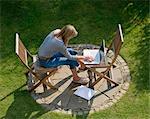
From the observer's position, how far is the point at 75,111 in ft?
26.7

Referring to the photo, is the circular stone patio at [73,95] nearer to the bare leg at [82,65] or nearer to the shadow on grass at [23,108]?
the shadow on grass at [23,108]

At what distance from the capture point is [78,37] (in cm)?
981

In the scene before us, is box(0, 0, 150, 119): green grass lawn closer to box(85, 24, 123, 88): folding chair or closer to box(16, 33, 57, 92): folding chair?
box(16, 33, 57, 92): folding chair

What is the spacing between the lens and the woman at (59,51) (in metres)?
7.91

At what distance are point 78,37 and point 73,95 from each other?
5.98 feet

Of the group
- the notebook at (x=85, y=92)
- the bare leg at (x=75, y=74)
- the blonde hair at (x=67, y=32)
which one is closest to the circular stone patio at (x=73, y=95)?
the notebook at (x=85, y=92)

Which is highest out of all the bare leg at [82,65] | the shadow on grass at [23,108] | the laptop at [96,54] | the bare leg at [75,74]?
the laptop at [96,54]

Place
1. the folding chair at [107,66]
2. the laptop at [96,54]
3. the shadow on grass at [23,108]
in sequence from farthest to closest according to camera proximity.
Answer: the laptop at [96,54], the folding chair at [107,66], the shadow on grass at [23,108]

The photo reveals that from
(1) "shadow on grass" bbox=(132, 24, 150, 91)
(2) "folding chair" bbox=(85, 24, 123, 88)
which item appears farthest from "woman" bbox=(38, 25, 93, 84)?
(1) "shadow on grass" bbox=(132, 24, 150, 91)

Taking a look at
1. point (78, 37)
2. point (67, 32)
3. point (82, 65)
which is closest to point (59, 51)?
point (67, 32)

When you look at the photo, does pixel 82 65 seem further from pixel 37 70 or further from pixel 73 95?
pixel 37 70

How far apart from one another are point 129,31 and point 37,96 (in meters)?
2.87

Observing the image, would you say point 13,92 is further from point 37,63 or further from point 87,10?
point 87,10

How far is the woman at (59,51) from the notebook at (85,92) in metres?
0.37
